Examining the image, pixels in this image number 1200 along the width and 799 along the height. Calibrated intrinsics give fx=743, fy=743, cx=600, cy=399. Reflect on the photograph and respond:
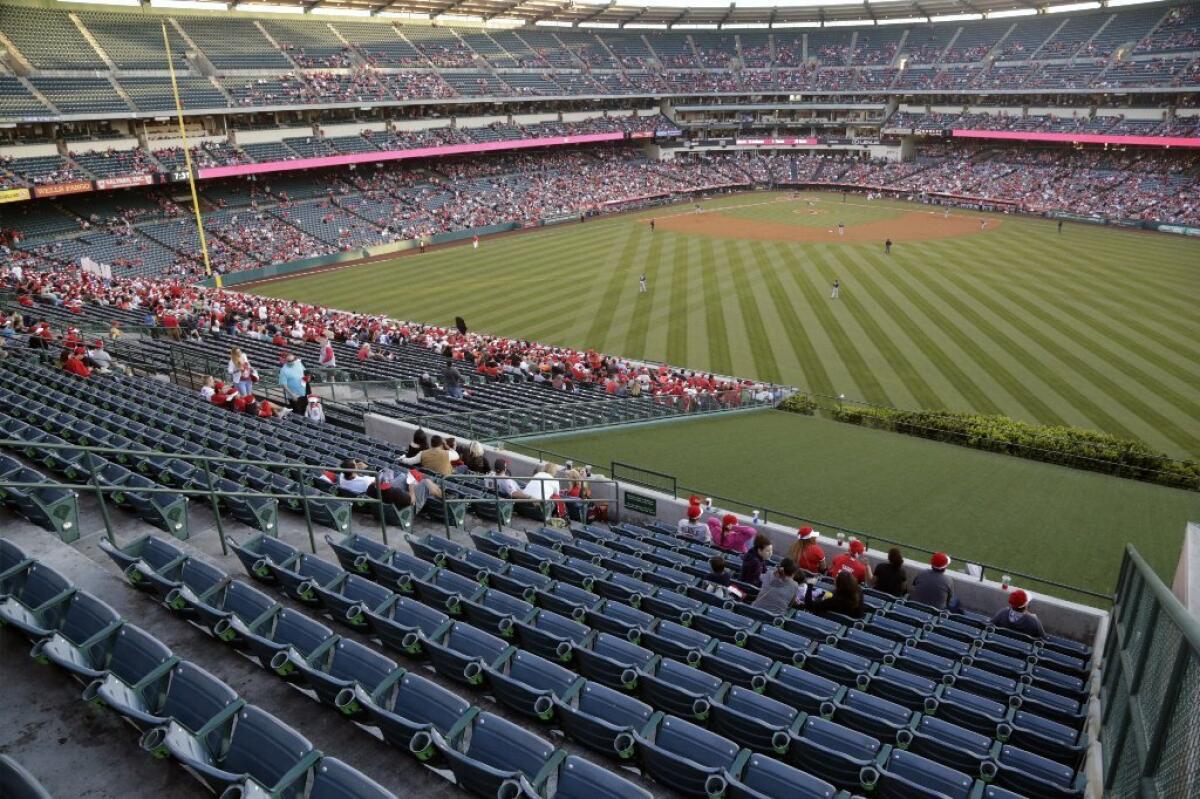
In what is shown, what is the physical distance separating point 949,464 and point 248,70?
55153 millimetres

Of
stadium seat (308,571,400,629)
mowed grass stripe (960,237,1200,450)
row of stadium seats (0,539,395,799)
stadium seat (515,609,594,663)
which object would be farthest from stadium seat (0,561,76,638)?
mowed grass stripe (960,237,1200,450)

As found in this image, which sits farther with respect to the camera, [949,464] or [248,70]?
[248,70]

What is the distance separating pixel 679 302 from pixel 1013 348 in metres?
14.8

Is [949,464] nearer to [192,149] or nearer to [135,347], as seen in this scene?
[135,347]

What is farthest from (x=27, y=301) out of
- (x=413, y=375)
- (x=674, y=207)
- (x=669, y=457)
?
(x=674, y=207)

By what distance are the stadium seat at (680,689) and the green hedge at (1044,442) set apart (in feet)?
53.1

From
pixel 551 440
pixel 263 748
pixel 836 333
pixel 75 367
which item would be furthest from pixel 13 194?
pixel 263 748

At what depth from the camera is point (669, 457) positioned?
58.4 ft

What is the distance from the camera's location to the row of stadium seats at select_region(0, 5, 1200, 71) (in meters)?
48.4

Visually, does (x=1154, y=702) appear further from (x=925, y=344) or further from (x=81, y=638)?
(x=925, y=344)

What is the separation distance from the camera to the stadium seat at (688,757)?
4.84m

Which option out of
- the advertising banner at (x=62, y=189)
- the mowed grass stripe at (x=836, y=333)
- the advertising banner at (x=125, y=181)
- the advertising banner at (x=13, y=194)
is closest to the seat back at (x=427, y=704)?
the mowed grass stripe at (x=836, y=333)

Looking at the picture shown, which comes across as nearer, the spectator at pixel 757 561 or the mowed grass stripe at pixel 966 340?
the spectator at pixel 757 561

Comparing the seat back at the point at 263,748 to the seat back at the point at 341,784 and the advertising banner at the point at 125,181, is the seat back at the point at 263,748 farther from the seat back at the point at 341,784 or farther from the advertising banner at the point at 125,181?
the advertising banner at the point at 125,181
